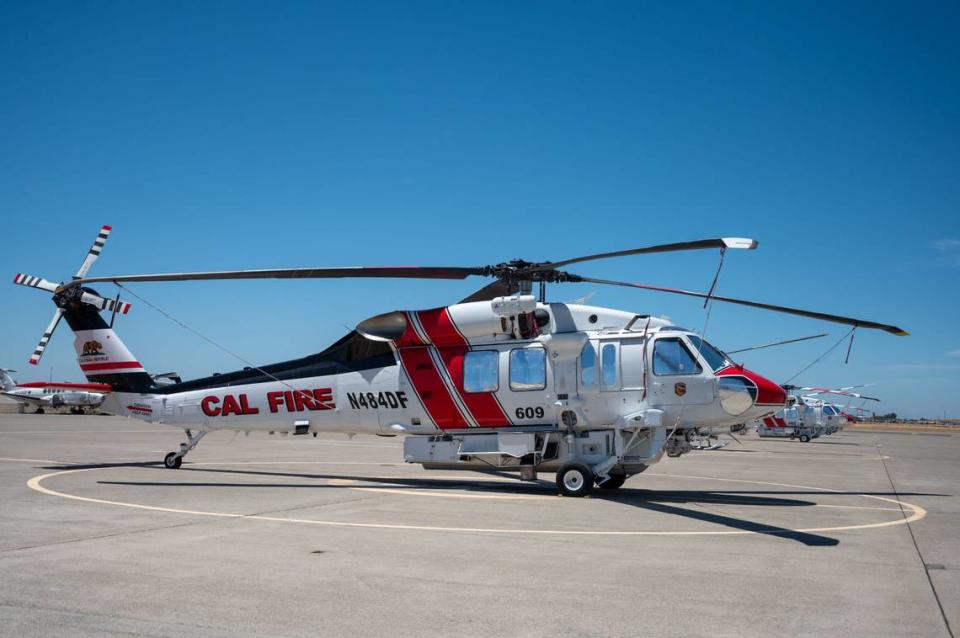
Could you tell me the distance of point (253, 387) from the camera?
17.5 m

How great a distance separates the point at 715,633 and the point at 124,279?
13664mm

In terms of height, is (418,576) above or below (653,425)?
below

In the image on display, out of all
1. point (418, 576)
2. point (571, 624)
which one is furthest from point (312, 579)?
point (571, 624)

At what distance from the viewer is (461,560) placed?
7918 millimetres

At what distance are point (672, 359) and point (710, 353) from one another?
2.57ft

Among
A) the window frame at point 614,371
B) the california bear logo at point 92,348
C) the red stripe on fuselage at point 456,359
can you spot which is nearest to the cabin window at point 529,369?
the red stripe on fuselage at point 456,359

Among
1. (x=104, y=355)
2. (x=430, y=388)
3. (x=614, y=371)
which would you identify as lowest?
(x=430, y=388)

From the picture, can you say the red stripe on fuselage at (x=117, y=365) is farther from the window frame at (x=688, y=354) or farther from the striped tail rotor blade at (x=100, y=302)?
the window frame at (x=688, y=354)

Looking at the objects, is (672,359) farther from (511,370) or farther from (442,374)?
(442,374)

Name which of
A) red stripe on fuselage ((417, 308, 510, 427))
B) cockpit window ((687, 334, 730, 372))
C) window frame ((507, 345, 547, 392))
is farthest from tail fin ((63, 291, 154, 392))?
cockpit window ((687, 334, 730, 372))

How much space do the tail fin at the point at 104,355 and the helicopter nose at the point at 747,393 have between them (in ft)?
46.0

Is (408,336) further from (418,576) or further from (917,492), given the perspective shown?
(917,492)

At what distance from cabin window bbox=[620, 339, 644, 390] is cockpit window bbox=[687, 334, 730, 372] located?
1.02 metres

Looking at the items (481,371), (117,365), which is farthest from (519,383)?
(117,365)
